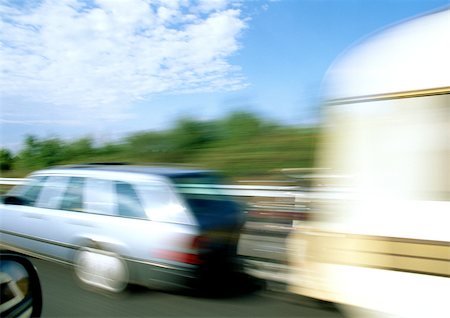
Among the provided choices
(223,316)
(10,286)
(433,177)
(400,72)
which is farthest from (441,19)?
(10,286)

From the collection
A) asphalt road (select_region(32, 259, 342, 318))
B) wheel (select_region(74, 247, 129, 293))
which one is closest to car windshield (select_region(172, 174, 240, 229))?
asphalt road (select_region(32, 259, 342, 318))

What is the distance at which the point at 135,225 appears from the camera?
16.0ft

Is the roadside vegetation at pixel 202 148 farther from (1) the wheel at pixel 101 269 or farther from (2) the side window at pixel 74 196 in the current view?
(1) the wheel at pixel 101 269

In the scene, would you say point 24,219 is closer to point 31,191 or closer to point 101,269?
point 31,191

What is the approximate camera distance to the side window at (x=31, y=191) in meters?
6.25

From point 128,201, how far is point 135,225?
34cm

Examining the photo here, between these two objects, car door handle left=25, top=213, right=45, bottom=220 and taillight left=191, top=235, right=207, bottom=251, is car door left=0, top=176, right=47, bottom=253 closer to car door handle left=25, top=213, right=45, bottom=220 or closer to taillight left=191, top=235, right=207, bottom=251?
car door handle left=25, top=213, right=45, bottom=220

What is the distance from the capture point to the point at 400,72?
3586 millimetres

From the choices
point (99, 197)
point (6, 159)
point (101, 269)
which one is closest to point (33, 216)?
point (99, 197)

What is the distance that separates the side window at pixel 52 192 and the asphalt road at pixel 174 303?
40.4 inches

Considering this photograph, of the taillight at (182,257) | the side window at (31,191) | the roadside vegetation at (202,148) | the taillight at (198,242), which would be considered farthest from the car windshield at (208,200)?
the roadside vegetation at (202,148)

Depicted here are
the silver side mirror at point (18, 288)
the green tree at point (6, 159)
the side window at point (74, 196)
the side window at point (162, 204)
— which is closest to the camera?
the silver side mirror at point (18, 288)

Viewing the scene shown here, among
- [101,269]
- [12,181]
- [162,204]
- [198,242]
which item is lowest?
[101,269]

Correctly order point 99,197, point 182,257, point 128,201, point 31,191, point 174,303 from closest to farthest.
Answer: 1. point 182,257
2. point 174,303
3. point 128,201
4. point 99,197
5. point 31,191
